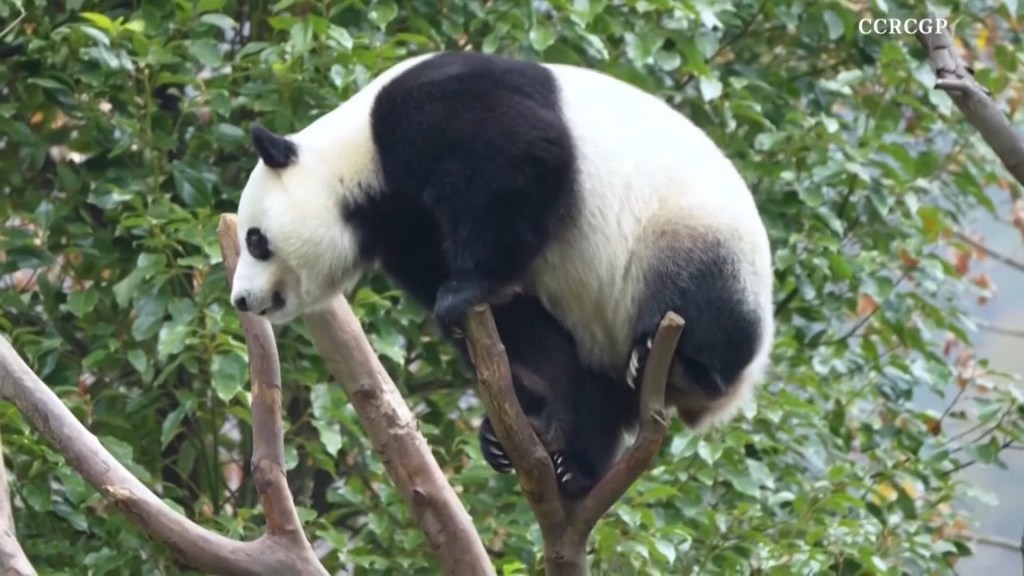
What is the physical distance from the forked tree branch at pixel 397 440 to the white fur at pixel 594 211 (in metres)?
0.09

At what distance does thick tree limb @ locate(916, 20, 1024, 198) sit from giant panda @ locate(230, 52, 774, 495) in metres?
1.03

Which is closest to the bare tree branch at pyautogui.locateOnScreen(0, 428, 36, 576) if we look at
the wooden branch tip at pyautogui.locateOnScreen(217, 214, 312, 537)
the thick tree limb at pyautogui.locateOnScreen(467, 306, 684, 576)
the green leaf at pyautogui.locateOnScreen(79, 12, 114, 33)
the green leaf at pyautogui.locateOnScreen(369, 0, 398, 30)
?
the wooden branch tip at pyautogui.locateOnScreen(217, 214, 312, 537)

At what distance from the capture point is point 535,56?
386cm

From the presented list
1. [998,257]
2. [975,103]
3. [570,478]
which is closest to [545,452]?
[570,478]

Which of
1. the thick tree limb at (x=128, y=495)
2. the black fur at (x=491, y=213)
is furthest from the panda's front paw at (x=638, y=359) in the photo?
the thick tree limb at (x=128, y=495)

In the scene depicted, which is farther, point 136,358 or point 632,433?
point 136,358

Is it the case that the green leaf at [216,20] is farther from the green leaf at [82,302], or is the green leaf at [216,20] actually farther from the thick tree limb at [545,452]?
the thick tree limb at [545,452]

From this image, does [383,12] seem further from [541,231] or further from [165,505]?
[165,505]

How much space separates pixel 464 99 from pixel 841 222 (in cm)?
174

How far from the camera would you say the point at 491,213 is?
8.95 feet

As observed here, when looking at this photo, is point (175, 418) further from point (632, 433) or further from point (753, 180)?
point (753, 180)

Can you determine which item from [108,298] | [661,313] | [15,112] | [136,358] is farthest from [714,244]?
[15,112]

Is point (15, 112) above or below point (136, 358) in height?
above

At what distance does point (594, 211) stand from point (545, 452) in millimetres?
482
